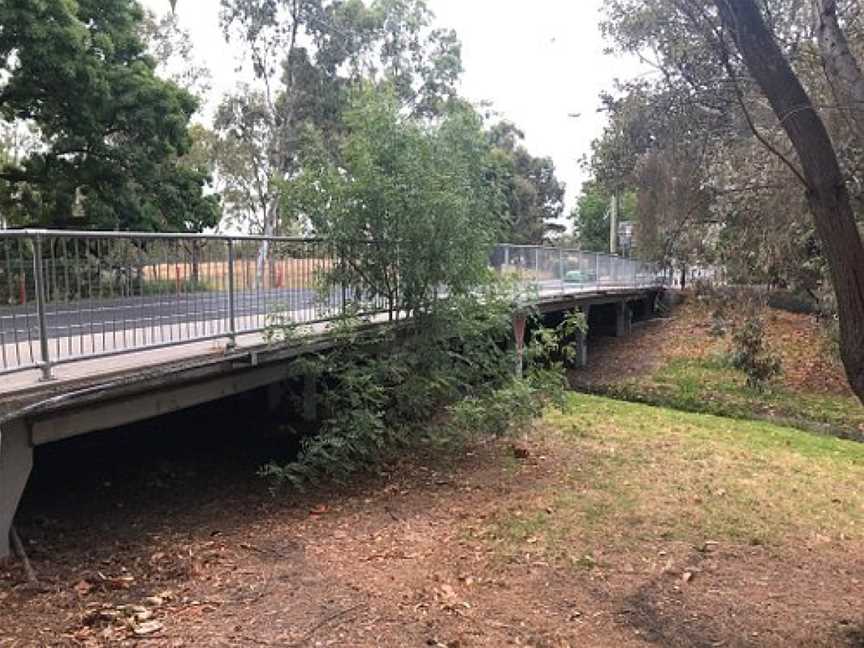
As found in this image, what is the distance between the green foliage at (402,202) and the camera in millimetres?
9055

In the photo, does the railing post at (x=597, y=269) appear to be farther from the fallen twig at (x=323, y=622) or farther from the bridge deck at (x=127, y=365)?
the fallen twig at (x=323, y=622)

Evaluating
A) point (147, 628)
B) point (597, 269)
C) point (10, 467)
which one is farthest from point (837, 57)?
point (597, 269)

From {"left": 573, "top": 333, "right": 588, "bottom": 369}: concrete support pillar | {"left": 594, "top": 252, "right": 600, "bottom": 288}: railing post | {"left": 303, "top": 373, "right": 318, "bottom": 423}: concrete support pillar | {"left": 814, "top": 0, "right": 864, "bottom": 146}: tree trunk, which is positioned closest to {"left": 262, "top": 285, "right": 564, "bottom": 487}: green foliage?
{"left": 303, "top": 373, "right": 318, "bottom": 423}: concrete support pillar

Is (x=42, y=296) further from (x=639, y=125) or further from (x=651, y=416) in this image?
(x=651, y=416)

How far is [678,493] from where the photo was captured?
8414 mm

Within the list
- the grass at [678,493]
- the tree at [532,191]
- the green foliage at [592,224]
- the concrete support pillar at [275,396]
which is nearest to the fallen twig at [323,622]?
the grass at [678,493]

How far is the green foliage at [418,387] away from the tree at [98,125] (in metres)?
13.0

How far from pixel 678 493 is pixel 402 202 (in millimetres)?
4436

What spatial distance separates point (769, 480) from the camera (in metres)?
9.41

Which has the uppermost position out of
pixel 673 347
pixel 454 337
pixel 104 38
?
pixel 104 38

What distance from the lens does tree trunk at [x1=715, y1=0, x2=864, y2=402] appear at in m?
4.71

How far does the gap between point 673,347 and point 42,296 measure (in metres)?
22.0

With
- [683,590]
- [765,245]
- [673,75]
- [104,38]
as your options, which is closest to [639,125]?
[673,75]

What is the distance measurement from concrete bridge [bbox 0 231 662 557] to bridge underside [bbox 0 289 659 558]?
12 millimetres
